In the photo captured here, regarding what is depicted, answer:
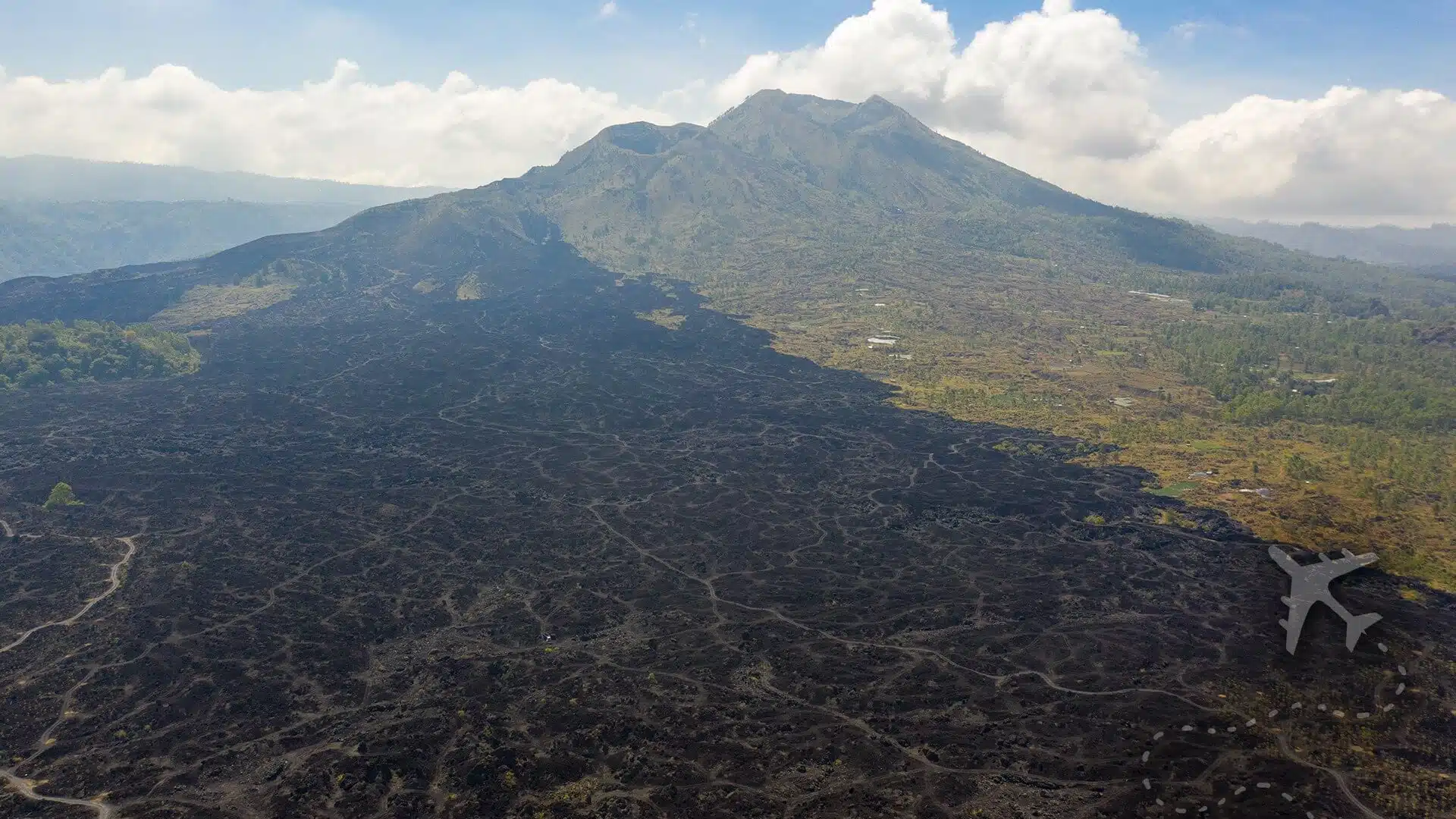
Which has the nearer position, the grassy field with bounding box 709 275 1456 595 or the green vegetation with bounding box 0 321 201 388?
the grassy field with bounding box 709 275 1456 595

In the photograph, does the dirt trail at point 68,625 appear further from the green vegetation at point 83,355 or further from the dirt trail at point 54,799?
the green vegetation at point 83,355

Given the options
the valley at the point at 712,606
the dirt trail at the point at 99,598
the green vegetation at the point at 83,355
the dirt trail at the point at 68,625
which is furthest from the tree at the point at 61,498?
the green vegetation at the point at 83,355

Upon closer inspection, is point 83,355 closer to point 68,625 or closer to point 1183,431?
point 68,625

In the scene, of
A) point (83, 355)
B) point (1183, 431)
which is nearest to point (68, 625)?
point (83, 355)

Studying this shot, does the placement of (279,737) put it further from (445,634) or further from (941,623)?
(941,623)

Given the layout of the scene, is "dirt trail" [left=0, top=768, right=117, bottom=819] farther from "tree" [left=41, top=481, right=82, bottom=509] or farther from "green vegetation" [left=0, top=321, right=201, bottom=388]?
"green vegetation" [left=0, top=321, right=201, bottom=388]

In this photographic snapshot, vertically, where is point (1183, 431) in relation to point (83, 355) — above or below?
above

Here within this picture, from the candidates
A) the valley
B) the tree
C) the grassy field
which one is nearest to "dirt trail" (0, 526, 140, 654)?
the valley

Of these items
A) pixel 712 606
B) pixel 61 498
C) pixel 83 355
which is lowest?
pixel 61 498

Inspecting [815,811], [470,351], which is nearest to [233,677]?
[815,811]
